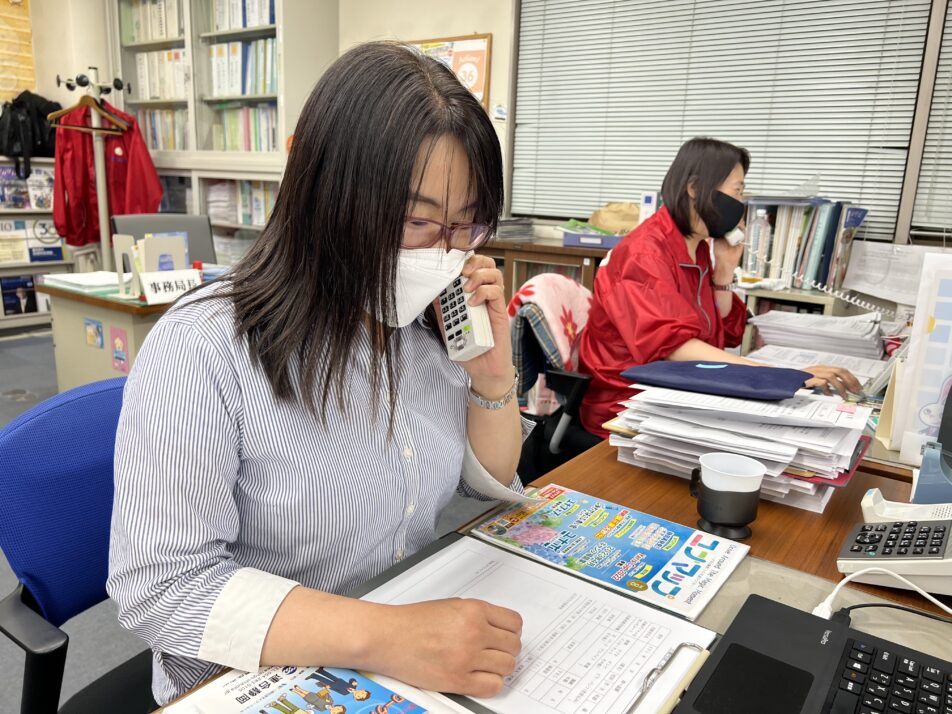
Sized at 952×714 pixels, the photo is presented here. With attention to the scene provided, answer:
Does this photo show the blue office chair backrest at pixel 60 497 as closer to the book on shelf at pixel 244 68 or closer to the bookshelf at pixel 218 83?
the bookshelf at pixel 218 83

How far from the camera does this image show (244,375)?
744mm

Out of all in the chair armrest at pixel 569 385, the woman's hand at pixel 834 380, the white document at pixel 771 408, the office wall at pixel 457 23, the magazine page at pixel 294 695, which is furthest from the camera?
the office wall at pixel 457 23

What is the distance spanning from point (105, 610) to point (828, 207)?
8.95 feet

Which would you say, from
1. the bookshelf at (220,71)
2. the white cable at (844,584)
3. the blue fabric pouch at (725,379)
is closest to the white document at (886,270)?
the blue fabric pouch at (725,379)

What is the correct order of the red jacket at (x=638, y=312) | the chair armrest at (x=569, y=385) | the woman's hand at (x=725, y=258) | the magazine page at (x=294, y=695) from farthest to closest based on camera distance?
the woman's hand at (x=725, y=258), the chair armrest at (x=569, y=385), the red jacket at (x=638, y=312), the magazine page at (x=294, y=695)

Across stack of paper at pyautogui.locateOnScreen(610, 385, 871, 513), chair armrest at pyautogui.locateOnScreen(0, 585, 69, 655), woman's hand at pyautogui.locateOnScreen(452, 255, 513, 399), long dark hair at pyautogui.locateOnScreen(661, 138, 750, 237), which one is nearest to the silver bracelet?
woman's hand at pyautogui.locateOnScreen(452, 255, 513, 399)

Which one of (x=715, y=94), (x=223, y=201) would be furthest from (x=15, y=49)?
(x=715, y=94)

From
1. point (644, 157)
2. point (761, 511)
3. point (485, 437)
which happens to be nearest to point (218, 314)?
point (485, 437)

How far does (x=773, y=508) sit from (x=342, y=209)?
801mm

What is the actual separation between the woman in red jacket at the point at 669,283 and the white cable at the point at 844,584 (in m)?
0.91

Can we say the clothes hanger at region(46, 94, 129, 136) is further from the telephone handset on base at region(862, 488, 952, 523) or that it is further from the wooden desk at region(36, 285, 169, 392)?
the telephone handset on base at region(862, 488, 952, 523)

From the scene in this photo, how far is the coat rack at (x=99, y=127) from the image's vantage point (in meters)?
4.39

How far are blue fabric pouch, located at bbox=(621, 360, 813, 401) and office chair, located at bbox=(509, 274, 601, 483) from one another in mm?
627

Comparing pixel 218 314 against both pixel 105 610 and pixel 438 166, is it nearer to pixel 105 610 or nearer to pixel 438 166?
pixel 438 166
